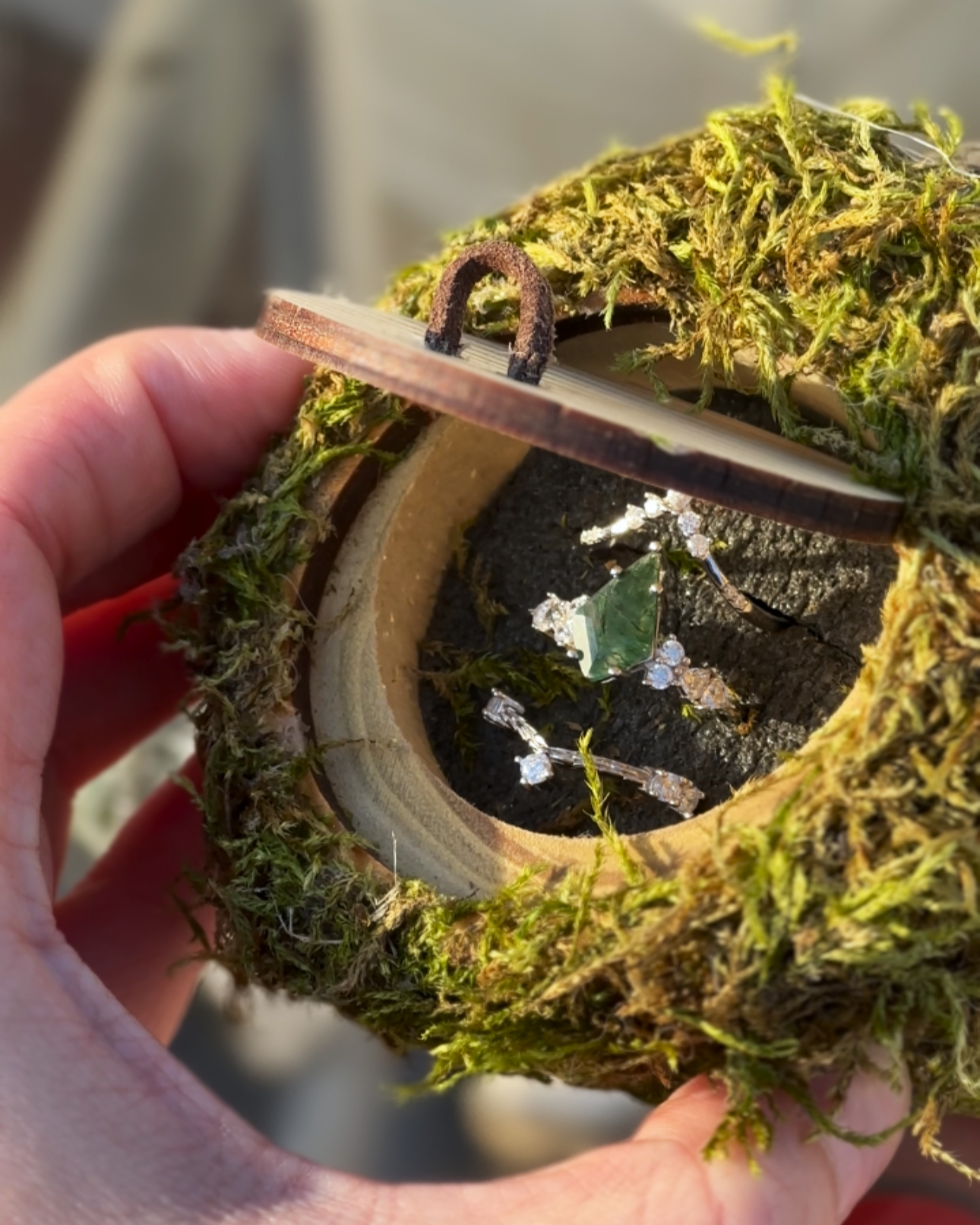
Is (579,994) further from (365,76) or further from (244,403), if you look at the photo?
(365,76)

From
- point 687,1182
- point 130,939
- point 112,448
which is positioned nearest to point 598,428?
point 687,1182

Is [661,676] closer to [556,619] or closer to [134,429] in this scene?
[556,619]

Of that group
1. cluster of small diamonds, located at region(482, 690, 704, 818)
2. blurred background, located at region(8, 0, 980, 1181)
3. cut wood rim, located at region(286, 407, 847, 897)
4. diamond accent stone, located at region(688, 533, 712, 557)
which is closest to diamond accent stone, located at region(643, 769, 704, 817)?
cluster of small diamonds, located at region(482, 690, 704, 818)

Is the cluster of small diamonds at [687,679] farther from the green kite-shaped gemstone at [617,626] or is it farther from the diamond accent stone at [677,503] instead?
the diamond accent stone at [677,503]

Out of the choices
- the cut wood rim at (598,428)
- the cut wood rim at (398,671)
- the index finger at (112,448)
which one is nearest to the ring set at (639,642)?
the cut wood rim at (398,671)

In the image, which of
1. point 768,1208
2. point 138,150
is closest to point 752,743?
point 768,1208

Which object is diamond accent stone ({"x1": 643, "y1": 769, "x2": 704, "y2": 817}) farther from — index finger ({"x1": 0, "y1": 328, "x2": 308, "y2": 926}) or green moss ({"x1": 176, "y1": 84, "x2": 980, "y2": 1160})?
index finger ({"x1": 0, "y1": 328, "x2": 308, "y2": 926})

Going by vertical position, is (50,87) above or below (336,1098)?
above
